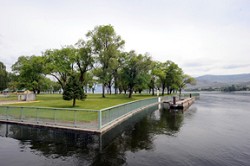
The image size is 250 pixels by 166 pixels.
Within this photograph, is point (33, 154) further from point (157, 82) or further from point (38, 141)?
point (157, 82)

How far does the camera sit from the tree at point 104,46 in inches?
1612

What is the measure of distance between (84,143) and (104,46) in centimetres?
3421

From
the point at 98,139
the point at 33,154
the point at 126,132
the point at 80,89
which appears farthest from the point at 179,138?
the point at 80,89

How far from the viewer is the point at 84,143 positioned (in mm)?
11195

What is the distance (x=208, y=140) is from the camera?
13.1m

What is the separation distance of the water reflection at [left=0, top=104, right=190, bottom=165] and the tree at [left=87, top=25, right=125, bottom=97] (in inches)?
1079

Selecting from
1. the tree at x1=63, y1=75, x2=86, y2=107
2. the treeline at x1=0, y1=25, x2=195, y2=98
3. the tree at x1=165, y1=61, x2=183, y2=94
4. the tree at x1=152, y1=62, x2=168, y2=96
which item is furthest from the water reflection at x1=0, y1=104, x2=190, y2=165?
the tree at x1=165, y1=61, x2=183, y2=94

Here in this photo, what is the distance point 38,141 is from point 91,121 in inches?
163

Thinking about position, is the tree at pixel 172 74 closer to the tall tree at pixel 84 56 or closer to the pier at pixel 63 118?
the tall tree at pixel 84 56

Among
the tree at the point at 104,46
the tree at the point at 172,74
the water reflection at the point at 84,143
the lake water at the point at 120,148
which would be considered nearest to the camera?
the lake water at the point at 120,148

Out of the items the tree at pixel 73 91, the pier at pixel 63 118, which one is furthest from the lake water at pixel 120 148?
the tree at pixel 73 91

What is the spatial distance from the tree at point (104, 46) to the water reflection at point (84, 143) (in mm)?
27413

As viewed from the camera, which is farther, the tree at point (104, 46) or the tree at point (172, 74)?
the tree at point (172, 74)

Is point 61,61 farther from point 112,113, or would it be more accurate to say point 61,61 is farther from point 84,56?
point 112,113
